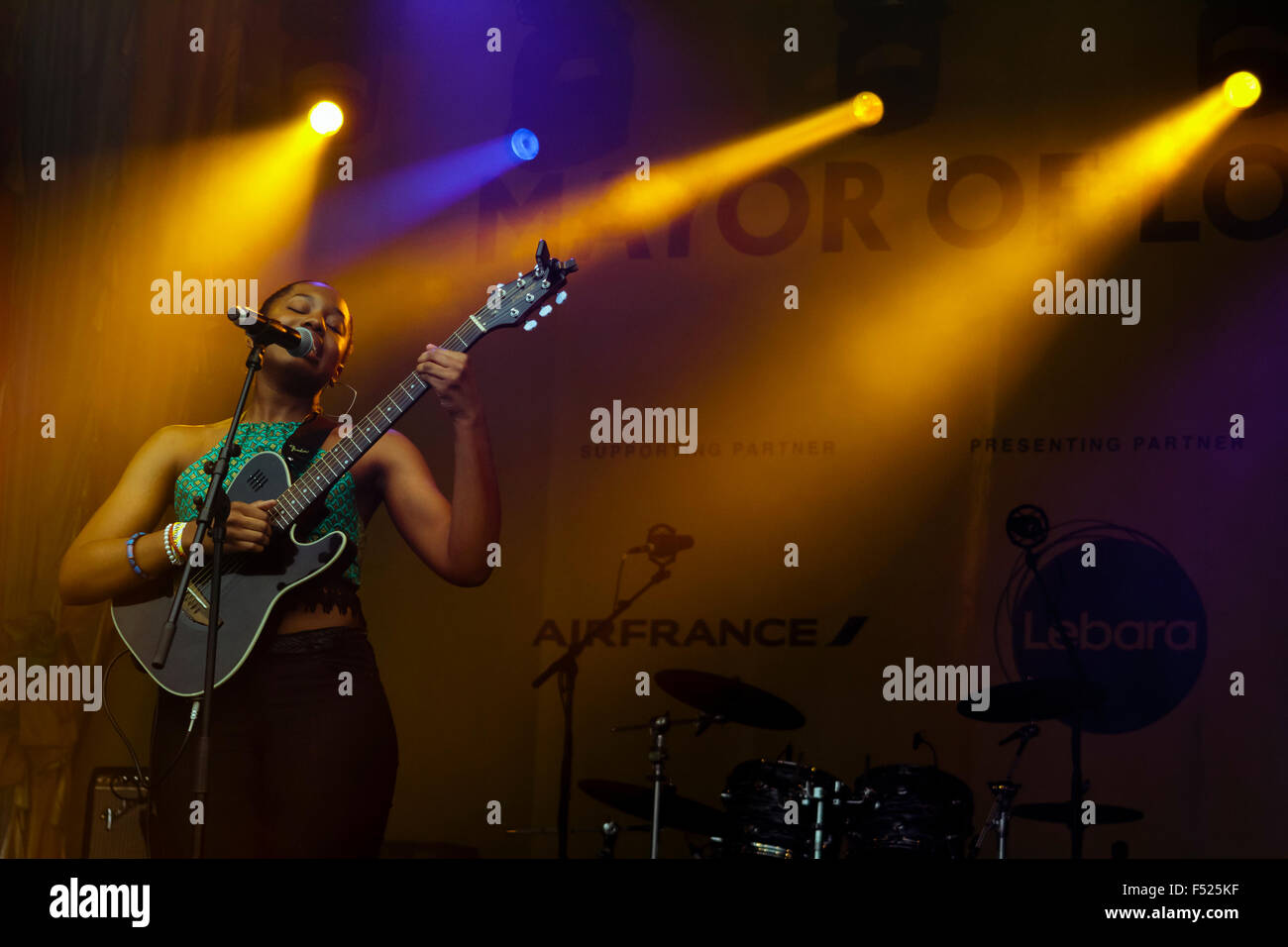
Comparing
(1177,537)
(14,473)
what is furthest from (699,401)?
(14,473)

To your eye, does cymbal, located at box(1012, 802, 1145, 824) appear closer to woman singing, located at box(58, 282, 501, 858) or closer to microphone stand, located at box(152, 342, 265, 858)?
woman singing, located at box(58, 282, 501, 858)

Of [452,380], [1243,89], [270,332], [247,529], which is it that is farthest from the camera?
[1243,89]

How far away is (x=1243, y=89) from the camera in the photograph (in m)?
5.23

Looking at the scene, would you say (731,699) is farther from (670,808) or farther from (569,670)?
(569,670)

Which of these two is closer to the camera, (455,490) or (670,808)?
(455,490)

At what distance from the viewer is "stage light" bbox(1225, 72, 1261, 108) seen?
5215 millimetres

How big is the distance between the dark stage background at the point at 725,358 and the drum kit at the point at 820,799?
2.02 ft

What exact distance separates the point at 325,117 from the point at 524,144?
0.79 metres

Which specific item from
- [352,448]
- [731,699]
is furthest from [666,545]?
[352,448]

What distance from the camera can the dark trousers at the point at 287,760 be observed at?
133 inches

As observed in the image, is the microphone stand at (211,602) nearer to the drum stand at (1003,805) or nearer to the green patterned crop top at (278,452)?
the green patterned crop top at (278,452)

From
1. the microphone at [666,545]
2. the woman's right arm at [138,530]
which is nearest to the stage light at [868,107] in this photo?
the microphone at [666,545]
